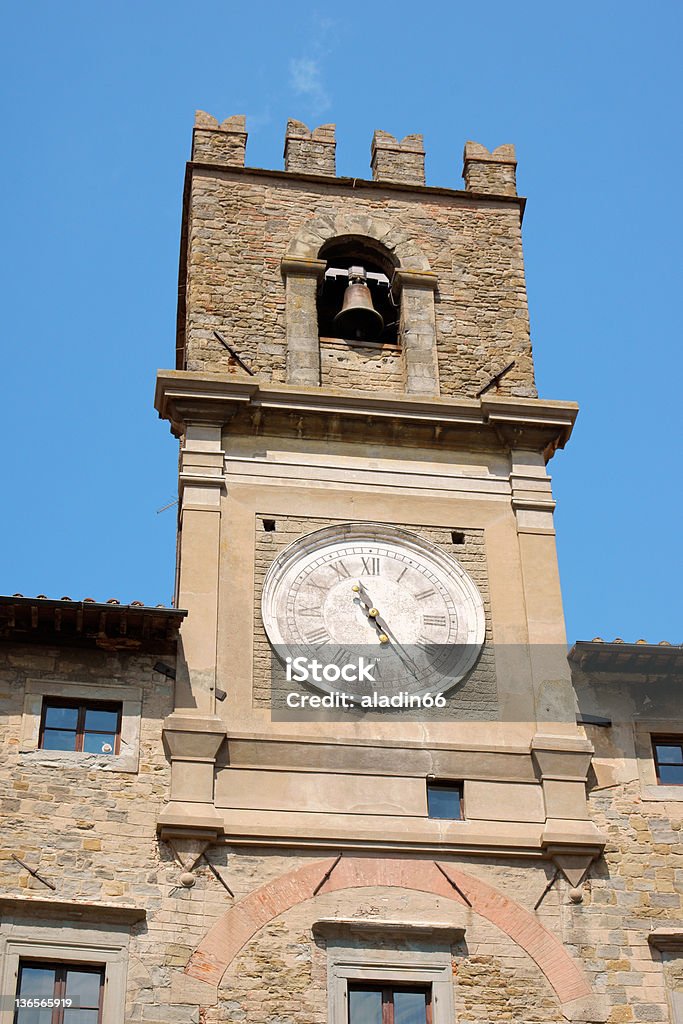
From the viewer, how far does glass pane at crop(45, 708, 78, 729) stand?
16.7 meters

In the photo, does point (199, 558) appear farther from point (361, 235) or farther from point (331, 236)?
point (361, 235)

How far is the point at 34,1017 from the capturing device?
585 inches

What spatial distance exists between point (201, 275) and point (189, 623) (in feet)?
16.7

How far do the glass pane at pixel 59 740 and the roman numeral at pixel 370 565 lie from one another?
360cm

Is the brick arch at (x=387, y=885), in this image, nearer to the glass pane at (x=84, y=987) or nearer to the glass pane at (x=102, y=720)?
the glass pane at (x=84, y=987)

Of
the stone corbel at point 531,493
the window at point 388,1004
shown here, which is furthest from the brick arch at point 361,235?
the window at point 388,1004

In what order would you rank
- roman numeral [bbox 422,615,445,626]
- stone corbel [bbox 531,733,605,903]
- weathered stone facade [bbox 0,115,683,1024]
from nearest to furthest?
1. weathered stone facade [bbox 0,115,683,1024]
2. stone corbel [bbox 531,733,605,903]
3. roman numeral [bbox 422,615,445,626]

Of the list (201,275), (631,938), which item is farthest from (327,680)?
(201,275)

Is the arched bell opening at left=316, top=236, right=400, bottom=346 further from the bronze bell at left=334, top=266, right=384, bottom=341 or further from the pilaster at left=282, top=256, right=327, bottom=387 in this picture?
the pilaster at left=282, top=256, right=327, bottom=387

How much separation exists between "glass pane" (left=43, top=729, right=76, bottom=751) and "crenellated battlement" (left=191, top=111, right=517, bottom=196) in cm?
842

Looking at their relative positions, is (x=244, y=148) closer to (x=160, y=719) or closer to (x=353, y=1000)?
(x=160, y=719)

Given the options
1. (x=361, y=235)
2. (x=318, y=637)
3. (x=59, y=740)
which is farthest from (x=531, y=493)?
(x=59, y=740)

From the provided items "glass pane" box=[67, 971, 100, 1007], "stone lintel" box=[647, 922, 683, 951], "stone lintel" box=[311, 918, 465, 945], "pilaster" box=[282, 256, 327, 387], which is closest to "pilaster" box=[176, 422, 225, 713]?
"pilaster" box=[282, 256, 327, 387]

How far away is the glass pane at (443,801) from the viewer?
1672cm
